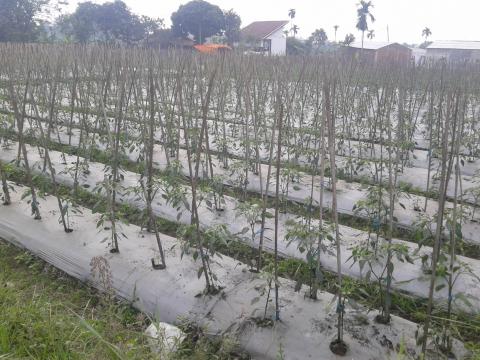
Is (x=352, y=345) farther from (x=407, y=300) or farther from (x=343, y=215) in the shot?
(x=343, y=215)

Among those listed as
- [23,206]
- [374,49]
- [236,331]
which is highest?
[374,49]

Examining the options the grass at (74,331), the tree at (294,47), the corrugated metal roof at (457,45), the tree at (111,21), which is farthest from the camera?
the tree at (294,47)

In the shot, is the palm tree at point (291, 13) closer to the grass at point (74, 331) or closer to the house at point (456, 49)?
the house at point (456, 49)

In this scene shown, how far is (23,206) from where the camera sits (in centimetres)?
333

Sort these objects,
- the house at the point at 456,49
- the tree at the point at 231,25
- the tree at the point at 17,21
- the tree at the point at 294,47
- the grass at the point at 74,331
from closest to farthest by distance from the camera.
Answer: the grass at the point at 74,331 < the tree at the point at 17,21 < the tree at the point at 231,25 < the house at the point at 456,49 < the tree at the point at 294,47

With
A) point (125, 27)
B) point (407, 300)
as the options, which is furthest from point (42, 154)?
point (125, 27)

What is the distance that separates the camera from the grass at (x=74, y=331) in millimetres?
1744

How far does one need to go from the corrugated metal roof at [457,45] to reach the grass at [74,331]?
29579 millimetres

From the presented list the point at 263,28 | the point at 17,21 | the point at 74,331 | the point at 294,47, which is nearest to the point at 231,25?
the point at 294,47

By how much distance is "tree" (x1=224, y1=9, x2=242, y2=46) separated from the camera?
24.8 metres

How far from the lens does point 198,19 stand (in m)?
23.4

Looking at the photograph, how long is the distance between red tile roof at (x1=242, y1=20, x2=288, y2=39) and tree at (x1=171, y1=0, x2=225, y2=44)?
648 cm

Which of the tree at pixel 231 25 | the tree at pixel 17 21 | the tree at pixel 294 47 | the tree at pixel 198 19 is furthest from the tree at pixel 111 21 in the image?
the tree at pixel 294 47

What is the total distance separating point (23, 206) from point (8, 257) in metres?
0.63
